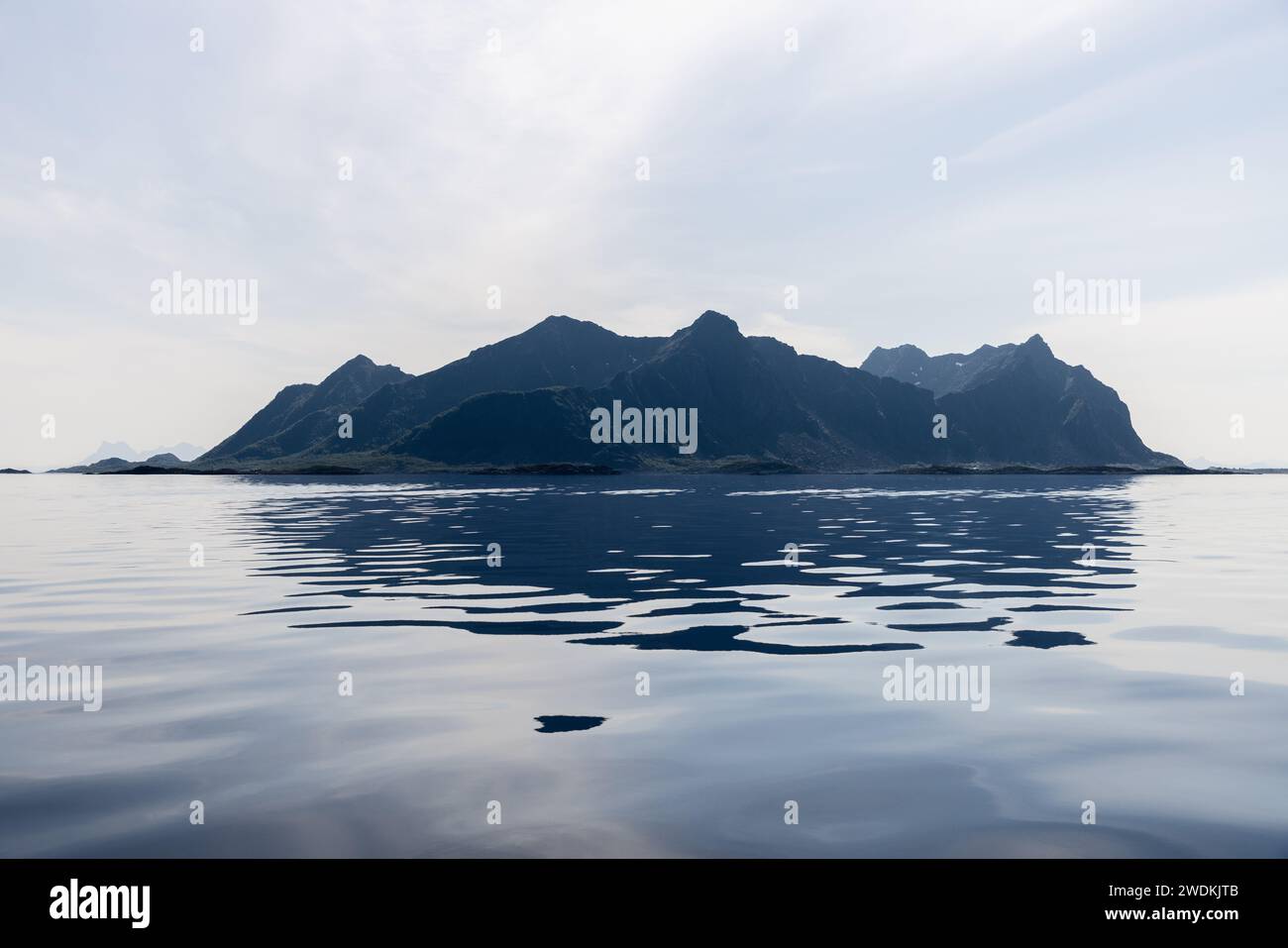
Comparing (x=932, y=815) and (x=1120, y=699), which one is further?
(x=1120, y=699)

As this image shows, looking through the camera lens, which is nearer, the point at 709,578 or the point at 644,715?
the point at 644,715

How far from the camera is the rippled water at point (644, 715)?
10578mm

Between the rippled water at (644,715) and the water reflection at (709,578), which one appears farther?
the water reflection at (709,578)

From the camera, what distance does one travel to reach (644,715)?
619 inches

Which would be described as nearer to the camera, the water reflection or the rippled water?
the rippled water

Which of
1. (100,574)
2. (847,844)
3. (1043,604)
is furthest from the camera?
(100,574)

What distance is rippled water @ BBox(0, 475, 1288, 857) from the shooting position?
34.7ft

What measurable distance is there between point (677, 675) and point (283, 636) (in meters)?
11.1

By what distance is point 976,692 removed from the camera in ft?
56.6
